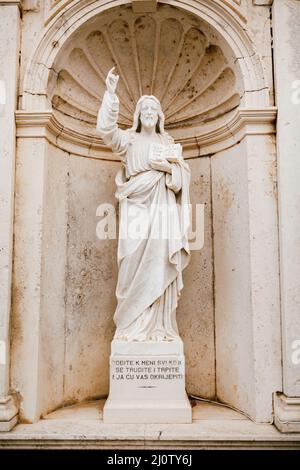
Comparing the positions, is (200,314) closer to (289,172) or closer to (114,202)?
(114,202)

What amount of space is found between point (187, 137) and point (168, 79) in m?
0.69

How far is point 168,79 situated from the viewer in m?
5.22

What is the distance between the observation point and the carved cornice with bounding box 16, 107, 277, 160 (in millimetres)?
4320

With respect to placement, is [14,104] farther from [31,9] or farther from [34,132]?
[31,9]

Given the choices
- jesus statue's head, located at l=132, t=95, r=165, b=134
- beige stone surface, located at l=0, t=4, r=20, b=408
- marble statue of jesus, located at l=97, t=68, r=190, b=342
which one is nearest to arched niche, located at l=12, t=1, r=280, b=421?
beige stone surface, located at l=0, t=4, r=20, b=408

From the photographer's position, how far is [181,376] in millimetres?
4070

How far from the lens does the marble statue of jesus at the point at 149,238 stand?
13.7ft

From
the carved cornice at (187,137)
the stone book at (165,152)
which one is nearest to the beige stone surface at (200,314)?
the carved cornice at (187,137)

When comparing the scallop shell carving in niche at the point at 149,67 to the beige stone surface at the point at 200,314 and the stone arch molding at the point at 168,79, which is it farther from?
the beige stone surface at the point at 200,314

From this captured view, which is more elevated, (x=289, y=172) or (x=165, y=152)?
(x=165, y=152)

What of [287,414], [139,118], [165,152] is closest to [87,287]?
[165,152]

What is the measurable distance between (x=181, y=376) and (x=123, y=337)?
24.0 inches

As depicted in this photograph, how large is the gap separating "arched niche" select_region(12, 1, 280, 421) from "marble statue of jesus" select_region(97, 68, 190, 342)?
61 centimetres
